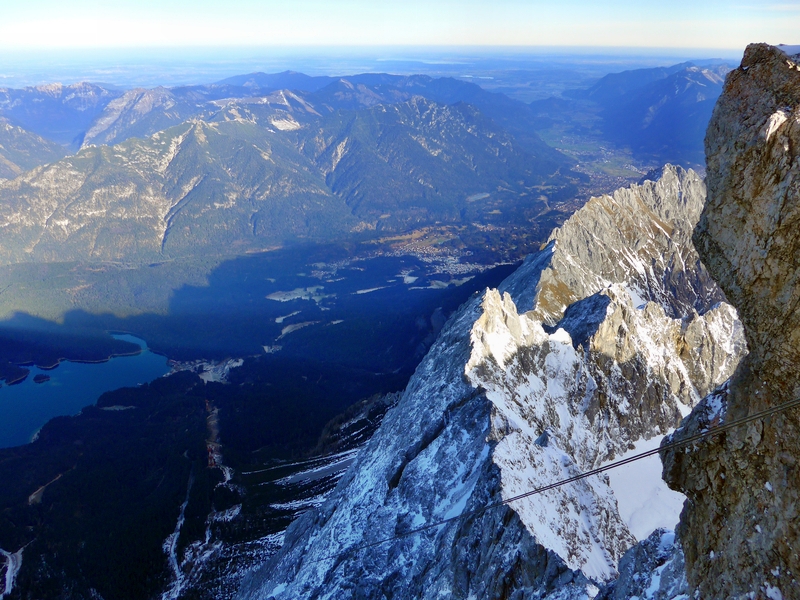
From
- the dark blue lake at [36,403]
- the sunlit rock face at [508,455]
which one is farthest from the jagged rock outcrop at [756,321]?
the dark blue lake at [36,403]

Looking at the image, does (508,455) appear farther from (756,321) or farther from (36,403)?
(36,403)

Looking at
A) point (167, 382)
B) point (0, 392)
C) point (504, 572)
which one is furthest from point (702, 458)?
point (0, 392)

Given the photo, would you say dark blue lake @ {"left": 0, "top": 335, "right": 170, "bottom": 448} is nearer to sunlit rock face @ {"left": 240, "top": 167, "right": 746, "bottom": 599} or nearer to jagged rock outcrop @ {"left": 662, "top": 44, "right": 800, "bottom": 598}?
sunlit rock face @ {"left": 240, "top": 167, "right": 746, "bottom": 599}

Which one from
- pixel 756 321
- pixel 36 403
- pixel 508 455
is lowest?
pixel 36 403

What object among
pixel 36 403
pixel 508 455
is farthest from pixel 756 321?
pixel 36 403

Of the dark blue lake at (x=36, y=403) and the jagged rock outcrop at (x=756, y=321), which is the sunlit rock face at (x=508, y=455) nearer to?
the jagged rock outcrop at (x=756, y=321)

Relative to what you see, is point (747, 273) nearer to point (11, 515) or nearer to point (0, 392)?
point (11, 515)

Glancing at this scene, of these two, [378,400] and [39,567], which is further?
[378,400]
